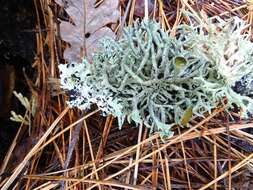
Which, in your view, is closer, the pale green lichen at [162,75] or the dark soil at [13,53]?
the pale green lichen at [162,75]

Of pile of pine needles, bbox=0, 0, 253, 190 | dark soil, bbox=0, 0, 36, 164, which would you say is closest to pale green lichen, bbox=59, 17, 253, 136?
pile of pine needles, bbox=0, 0, 253, 190

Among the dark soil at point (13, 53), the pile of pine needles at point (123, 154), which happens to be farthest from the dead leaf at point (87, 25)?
the dark soil at point (13, 53)

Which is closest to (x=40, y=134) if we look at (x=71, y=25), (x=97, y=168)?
(x=97, y=168)

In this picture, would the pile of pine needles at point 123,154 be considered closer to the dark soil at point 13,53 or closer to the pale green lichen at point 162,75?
the pale green lichen at point 162,75

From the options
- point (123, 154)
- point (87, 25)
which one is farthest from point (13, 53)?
point (123, 154)

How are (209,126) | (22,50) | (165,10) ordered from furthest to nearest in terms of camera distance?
1. (22,50)
2. (165,10)
3. (209,126)

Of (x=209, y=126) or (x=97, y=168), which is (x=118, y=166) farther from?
(x=209, y=126)
